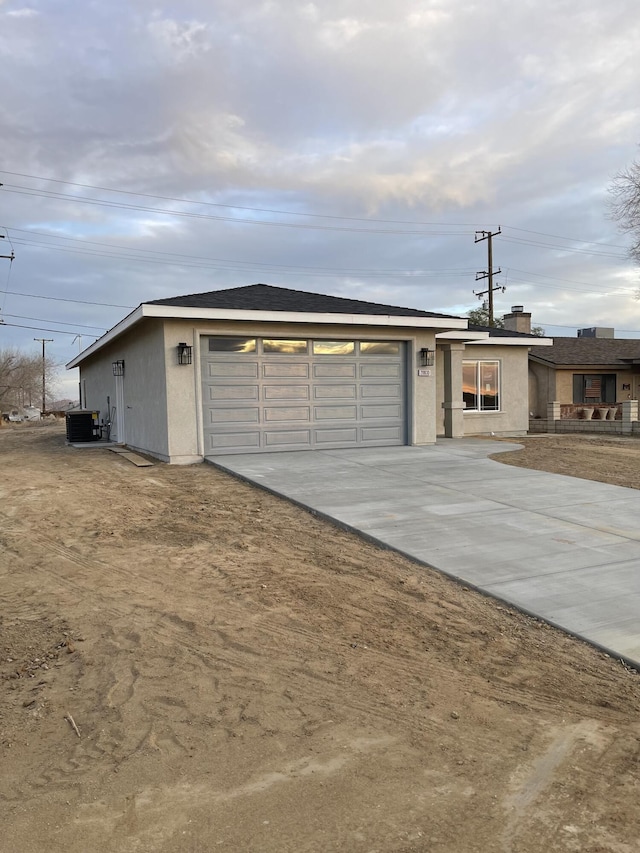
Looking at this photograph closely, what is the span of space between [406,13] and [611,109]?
24.3 feet

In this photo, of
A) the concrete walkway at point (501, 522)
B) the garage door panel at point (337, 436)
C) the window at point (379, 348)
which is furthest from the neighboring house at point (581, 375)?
the concrete walkway at point (501, 522)

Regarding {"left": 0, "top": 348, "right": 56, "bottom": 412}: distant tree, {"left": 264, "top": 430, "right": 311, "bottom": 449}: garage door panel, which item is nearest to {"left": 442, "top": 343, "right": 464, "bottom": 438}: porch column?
{"left": 264, "top": 430, "right": 311, "bottom": 449}: garage door panel

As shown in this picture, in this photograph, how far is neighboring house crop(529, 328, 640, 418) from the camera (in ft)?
82.1

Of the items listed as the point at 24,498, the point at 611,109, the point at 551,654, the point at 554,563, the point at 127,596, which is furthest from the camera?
the point at 611,109

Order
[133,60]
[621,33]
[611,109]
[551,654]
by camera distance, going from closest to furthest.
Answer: [551,654], [621,33], [133,60], [611,109]

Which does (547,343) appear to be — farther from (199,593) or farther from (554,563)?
(199,593)

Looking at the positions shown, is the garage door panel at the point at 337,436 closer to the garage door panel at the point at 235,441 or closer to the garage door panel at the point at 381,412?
the garage door panel at the point at 381,412

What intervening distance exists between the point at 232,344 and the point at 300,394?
1.73 meters

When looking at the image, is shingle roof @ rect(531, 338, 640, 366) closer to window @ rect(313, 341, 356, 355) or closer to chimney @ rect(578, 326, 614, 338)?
chimney @ rect(578, 326, 614, 338)

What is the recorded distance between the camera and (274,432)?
1247 cm

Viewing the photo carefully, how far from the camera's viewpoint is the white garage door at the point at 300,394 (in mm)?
12016

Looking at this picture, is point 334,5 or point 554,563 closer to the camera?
point 554,563

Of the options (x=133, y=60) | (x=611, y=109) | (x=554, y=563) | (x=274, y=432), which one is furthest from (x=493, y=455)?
(x=133, y=60)

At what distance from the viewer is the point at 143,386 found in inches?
525
